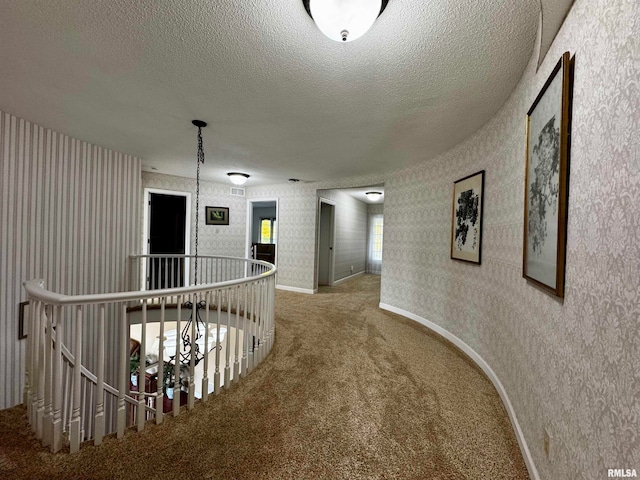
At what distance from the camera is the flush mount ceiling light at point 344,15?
1.24 m

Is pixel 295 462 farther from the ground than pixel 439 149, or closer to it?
closer to it

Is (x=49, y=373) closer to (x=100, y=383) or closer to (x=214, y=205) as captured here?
(x=100, y=383)

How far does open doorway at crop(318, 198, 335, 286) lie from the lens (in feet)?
22.7

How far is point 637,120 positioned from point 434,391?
85.6 inches

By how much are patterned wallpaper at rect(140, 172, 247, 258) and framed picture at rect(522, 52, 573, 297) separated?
5929mm

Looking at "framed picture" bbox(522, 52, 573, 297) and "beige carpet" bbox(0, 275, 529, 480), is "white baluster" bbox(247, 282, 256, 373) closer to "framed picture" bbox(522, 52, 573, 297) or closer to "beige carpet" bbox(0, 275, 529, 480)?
"beige carpet" bbox(0, 275, 529, 480)

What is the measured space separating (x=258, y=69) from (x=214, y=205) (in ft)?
16.0

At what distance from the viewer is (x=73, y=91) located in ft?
7.47

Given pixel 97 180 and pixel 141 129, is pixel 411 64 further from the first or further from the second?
pixel 97 180

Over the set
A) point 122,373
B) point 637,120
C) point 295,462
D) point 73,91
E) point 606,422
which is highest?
point 73,91

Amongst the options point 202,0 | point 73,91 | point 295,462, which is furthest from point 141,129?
point 295,462

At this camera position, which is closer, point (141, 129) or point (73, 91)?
point (73, 91)

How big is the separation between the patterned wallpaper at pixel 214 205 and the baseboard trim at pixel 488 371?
392 cm

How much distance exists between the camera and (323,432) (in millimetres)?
1770
